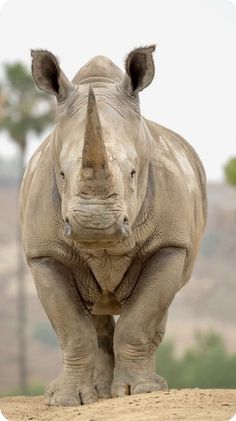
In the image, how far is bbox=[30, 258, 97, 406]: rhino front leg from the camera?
9672 mm

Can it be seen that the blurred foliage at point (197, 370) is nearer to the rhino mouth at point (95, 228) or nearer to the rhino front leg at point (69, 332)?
the rhino front leg at point (69, 332)

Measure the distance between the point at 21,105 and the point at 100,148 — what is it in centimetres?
2954

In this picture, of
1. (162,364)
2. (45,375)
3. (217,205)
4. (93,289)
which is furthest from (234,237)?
(93,289)

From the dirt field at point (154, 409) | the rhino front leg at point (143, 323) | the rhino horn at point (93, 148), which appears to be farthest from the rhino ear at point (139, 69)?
the dirt field at point (154, 409)

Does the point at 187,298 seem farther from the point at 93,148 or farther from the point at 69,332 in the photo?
the point at 93,148

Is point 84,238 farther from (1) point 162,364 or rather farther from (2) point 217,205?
(2) point 217,205

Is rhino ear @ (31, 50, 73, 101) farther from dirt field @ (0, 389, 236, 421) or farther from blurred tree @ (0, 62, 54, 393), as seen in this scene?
blurred tree @ (0, 62, 54, 393)

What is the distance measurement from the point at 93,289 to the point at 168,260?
634 mm

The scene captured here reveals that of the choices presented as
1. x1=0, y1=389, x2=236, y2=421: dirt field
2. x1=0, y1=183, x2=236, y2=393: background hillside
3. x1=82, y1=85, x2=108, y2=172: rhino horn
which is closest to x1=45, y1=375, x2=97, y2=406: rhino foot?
x1=0, y1=389, x2=236, y2=421: dirt field

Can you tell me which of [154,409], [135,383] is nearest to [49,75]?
[135,383]

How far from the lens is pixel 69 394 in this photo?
9.66m

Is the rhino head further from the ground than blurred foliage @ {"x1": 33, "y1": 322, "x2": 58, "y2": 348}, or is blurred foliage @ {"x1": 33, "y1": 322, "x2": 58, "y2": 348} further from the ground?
the rhino head

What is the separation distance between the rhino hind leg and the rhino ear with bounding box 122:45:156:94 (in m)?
2.43

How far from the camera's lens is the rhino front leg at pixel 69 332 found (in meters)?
9.67
